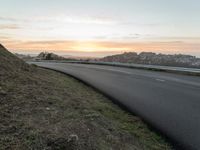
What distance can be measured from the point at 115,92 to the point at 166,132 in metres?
6.35

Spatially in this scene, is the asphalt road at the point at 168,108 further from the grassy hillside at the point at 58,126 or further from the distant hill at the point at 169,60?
the distant hill at the point at 169,60

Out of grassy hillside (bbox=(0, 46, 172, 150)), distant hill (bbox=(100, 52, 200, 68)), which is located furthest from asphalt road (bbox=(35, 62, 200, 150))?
distant hill (bbox=(100, 52, 200, 68))

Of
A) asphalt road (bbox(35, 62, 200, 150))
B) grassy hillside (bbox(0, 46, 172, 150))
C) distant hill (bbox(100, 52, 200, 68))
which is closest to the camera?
grassy hillside (bbox(0, 46, 172, 150))

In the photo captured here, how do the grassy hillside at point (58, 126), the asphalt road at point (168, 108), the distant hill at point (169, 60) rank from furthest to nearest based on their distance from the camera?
1. the distant hill at point (169, 60)
2. the asphalt road at point (168, 108)
3. the grassy hillside at point (58, 126)

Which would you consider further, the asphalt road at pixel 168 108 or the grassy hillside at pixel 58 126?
the asphalt road at pixel 168 108

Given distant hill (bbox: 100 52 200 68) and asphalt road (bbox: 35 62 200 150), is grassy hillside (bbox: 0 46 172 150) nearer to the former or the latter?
asphalt road (bbox: 35 62 200 150)

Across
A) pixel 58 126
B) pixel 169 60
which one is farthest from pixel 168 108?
pixel 169 60

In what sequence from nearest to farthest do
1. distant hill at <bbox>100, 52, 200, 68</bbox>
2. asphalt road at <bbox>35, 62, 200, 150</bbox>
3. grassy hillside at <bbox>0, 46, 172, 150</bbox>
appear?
grassy hillside at <bbox>0, 46, 172, 150</bbox> → asphalt road at <bbox>35, 62, 200, 150</bbox> → distant hill at <bbox>100, 52, 200, 68</bbox>

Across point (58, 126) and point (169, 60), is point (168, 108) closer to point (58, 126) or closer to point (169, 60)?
point (58, 126)

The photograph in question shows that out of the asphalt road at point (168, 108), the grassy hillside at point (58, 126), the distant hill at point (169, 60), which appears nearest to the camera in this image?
the grassy hillside at point (58, 126)

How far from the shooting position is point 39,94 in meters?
9.57

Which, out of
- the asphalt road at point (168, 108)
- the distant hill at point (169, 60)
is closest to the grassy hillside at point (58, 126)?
the asphalt road at point (168, 108)

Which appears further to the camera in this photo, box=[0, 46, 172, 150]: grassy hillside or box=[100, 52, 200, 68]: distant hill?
box=[100, 52, 200, 68]: distant hill

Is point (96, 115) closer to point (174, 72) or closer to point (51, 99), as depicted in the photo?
point (51, 99)
